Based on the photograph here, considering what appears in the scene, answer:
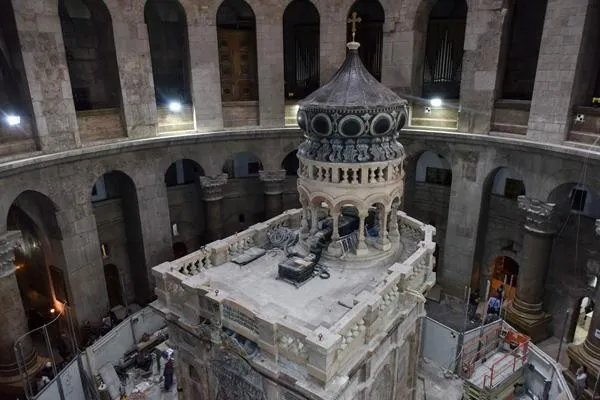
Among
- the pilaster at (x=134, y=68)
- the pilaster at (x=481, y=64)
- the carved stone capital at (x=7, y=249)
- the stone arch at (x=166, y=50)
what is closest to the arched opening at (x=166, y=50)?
the stone arch at (x=166, y=50)

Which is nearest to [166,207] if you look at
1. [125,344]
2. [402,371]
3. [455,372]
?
[125,344]

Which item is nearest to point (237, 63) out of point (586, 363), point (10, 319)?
point (10, 319)

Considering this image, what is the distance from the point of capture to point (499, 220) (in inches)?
919

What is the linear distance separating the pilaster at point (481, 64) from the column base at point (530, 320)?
893 centimetres

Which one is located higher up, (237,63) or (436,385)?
(237,63)

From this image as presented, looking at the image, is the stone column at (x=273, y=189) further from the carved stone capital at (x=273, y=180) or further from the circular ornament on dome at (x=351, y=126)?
the circular ornament on dome at (x=351, y=126)

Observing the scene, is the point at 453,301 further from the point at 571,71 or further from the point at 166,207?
the point at 166,207

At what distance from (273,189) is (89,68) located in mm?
12732

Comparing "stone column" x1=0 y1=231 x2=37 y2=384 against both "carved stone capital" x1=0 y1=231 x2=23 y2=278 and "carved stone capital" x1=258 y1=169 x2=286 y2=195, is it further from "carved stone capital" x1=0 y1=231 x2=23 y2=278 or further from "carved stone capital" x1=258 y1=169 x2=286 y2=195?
"carved stone capital" x1=258 y1=169 x2=286 y2=195

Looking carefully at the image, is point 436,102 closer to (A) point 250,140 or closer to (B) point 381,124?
(B) point 381,124

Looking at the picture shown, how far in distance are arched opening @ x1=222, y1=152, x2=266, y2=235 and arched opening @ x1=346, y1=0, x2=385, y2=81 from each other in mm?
9668

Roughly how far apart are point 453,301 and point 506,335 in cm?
563

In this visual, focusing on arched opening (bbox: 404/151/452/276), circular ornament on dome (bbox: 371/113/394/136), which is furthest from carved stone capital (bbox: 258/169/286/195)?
circular ornament on dome (bbox: 371/113/394/136)

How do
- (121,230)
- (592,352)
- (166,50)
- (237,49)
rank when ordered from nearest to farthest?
(592,352)
(121,230)
(237,49)
(166,50)
